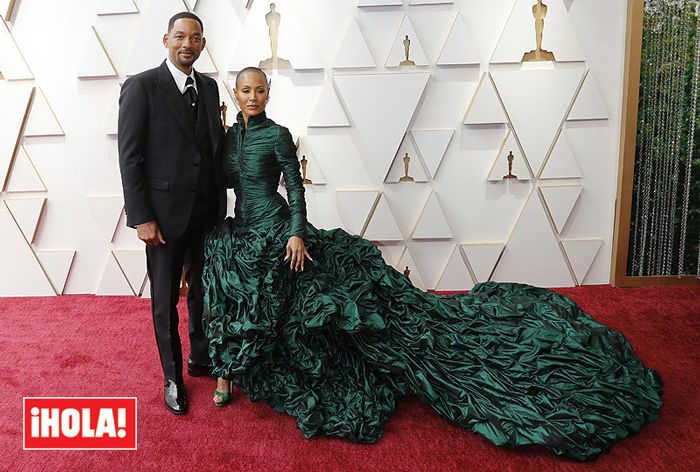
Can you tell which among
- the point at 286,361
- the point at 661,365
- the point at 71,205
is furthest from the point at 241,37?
the point at 661,365

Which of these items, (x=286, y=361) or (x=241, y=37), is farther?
(x=241, y=37)

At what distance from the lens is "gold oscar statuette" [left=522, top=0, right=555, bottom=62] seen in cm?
349

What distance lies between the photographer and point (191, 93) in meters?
2.26

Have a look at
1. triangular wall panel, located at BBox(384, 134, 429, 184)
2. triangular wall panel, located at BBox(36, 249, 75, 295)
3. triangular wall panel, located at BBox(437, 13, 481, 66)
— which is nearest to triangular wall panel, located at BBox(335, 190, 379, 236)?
triangular wall panel, located at BBox(384, 134, 429, 184)

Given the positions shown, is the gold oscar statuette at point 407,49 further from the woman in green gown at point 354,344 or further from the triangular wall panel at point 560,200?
the woman in green gown at point 354,344

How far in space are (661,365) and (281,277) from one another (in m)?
1.90

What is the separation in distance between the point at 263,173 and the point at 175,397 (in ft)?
3.33

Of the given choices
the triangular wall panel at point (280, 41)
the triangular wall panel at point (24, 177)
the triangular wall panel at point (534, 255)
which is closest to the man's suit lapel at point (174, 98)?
the triangular wall panel at point (280, 41)

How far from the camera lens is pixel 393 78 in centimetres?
354

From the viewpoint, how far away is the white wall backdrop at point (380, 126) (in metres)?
3.52

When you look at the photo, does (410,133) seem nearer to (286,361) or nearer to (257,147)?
(257,147)

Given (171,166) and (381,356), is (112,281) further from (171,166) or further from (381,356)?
(381,356)

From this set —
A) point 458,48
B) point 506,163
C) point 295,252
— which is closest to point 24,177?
point 295,252

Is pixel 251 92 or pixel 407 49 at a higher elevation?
pixel 407 49
